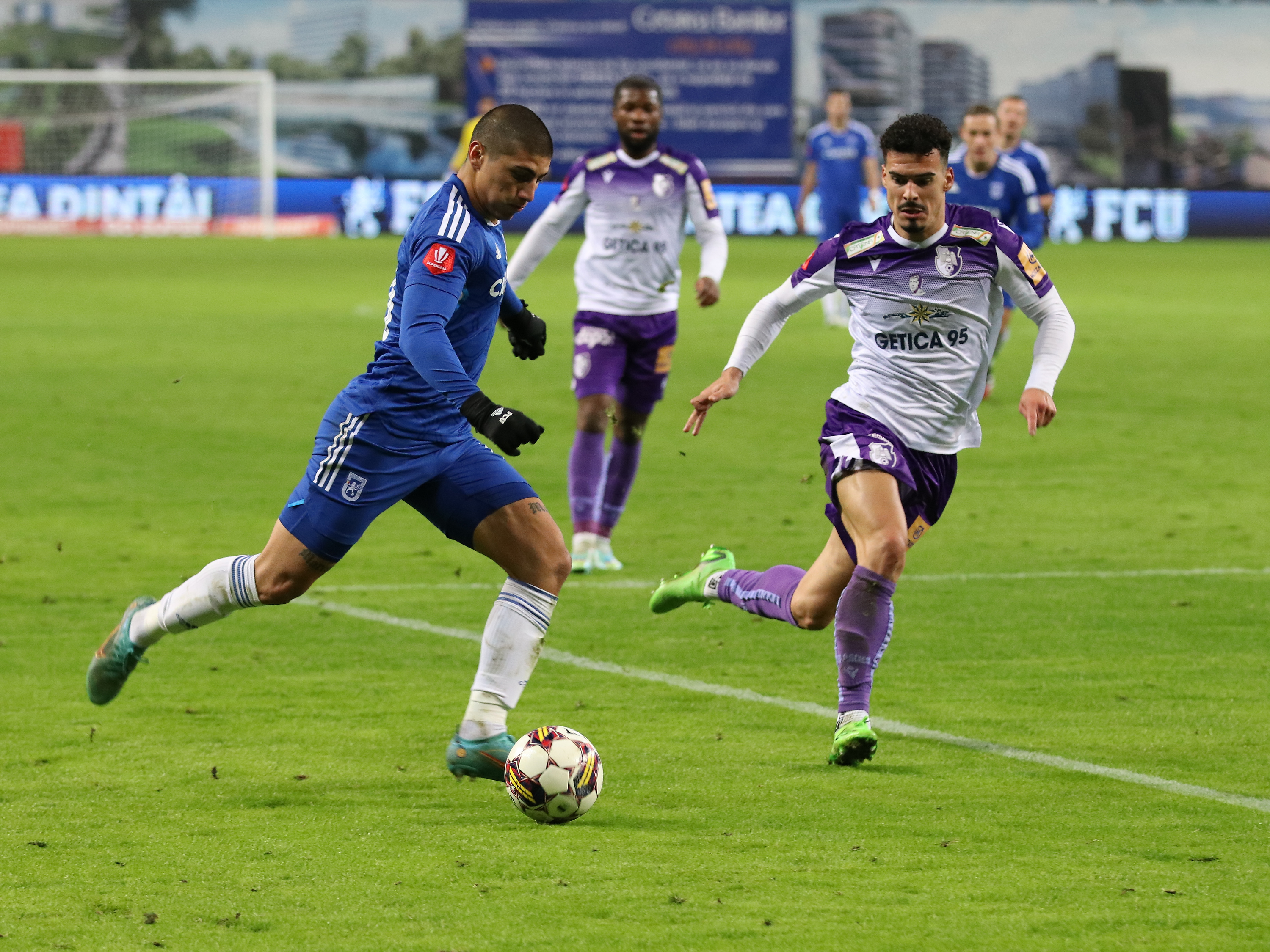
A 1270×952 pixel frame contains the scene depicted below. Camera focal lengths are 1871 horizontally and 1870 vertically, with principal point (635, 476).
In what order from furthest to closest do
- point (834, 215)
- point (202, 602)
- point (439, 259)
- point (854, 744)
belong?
point (834, 215) → point (202, 602) → point (854, 744) → point (439, 259)

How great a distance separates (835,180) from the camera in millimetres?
22828

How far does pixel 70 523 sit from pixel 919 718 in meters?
5.81

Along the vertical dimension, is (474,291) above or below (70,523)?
above

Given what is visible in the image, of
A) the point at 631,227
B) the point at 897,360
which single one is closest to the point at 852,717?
the point at 897,360

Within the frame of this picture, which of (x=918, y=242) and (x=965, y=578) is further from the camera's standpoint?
(x=965, y=578)

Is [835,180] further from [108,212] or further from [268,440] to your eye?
[108,212]

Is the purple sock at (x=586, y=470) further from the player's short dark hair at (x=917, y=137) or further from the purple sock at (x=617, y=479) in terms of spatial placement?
the player's short dark hair at (x=917, y=137)

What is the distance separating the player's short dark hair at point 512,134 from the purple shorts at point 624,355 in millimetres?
3697

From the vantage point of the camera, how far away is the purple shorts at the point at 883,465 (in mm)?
6012

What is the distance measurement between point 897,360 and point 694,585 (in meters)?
1.40

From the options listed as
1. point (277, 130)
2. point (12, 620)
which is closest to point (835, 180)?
point (12, 620)

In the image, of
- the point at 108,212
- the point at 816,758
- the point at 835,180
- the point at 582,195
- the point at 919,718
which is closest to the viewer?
the point at 816,758

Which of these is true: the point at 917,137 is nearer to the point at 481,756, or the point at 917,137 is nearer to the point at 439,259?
the point at 439,259

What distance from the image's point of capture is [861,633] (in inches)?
233
